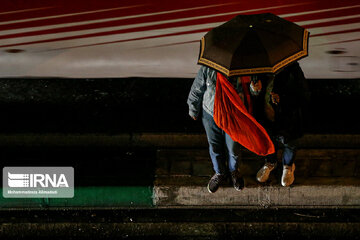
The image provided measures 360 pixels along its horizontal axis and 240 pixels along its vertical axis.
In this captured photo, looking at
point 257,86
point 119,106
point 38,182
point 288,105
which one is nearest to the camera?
point 257,86

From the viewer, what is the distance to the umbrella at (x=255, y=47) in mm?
2377

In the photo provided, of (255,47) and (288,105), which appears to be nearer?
(255,47)

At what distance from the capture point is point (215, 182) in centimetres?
334

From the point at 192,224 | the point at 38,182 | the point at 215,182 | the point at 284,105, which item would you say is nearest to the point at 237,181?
the point at 215,182

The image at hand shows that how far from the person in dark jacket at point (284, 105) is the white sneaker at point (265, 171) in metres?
0.35

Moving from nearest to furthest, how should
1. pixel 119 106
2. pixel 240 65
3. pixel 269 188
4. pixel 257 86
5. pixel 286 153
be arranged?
pixel 240 65, pixel 257 86, pixel 286 153, pixel 269 188, pixel 119 106

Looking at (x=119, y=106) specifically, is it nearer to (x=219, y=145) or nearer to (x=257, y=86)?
(x=219, y=145)

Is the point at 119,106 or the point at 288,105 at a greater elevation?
the point at 119,106

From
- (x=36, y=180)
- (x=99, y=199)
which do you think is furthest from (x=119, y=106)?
(x=99, y=199)

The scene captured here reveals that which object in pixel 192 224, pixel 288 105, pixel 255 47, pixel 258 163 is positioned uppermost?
pixel 255 47

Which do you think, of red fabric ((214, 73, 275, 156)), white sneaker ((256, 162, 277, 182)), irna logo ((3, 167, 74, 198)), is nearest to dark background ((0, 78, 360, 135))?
irna logo ((3, 167, 74, 198))

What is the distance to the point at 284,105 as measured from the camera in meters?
2.74

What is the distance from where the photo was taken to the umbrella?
2.38 m

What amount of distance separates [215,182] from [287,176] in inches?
27.2
